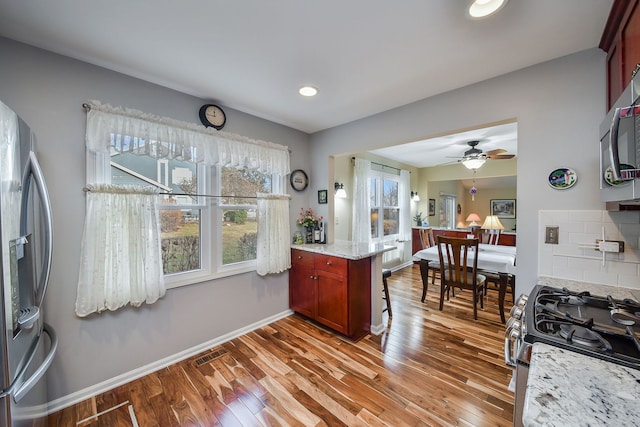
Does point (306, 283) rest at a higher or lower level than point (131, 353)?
higher

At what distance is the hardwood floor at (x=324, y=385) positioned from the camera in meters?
1.58

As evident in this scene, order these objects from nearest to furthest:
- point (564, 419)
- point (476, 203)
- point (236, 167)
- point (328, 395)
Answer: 1. point (564, 419)
2. point (328, 395)
3. point (236, 167)
4. point (476, 203)

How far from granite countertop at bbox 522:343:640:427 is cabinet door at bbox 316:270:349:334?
68.1 inches

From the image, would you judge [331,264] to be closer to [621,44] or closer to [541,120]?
[541,120]

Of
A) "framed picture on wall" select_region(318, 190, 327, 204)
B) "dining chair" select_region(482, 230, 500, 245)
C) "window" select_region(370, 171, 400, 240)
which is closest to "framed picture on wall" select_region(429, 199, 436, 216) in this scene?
"window" select_region(370, 171, 400, 240)

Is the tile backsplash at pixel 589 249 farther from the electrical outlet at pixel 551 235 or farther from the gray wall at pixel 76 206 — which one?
the gray wall at pixel 76 206

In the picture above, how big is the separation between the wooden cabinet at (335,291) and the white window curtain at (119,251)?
1427 mm

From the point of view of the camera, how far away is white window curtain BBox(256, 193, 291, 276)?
8.92ft

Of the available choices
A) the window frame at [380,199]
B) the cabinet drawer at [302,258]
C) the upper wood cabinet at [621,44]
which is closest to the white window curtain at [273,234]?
the cabinet drawer at [302,258]

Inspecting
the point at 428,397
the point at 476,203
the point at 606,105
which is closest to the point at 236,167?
the point at 428,397

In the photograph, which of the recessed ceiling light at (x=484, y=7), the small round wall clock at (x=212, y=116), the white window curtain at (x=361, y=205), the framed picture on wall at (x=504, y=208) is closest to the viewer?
the recessed ceiling light at (x=484, y=7)

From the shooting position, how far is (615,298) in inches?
52.1

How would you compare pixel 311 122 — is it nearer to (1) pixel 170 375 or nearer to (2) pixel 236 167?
(2) pixel 236 167

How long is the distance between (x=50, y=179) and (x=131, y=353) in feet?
4.62
